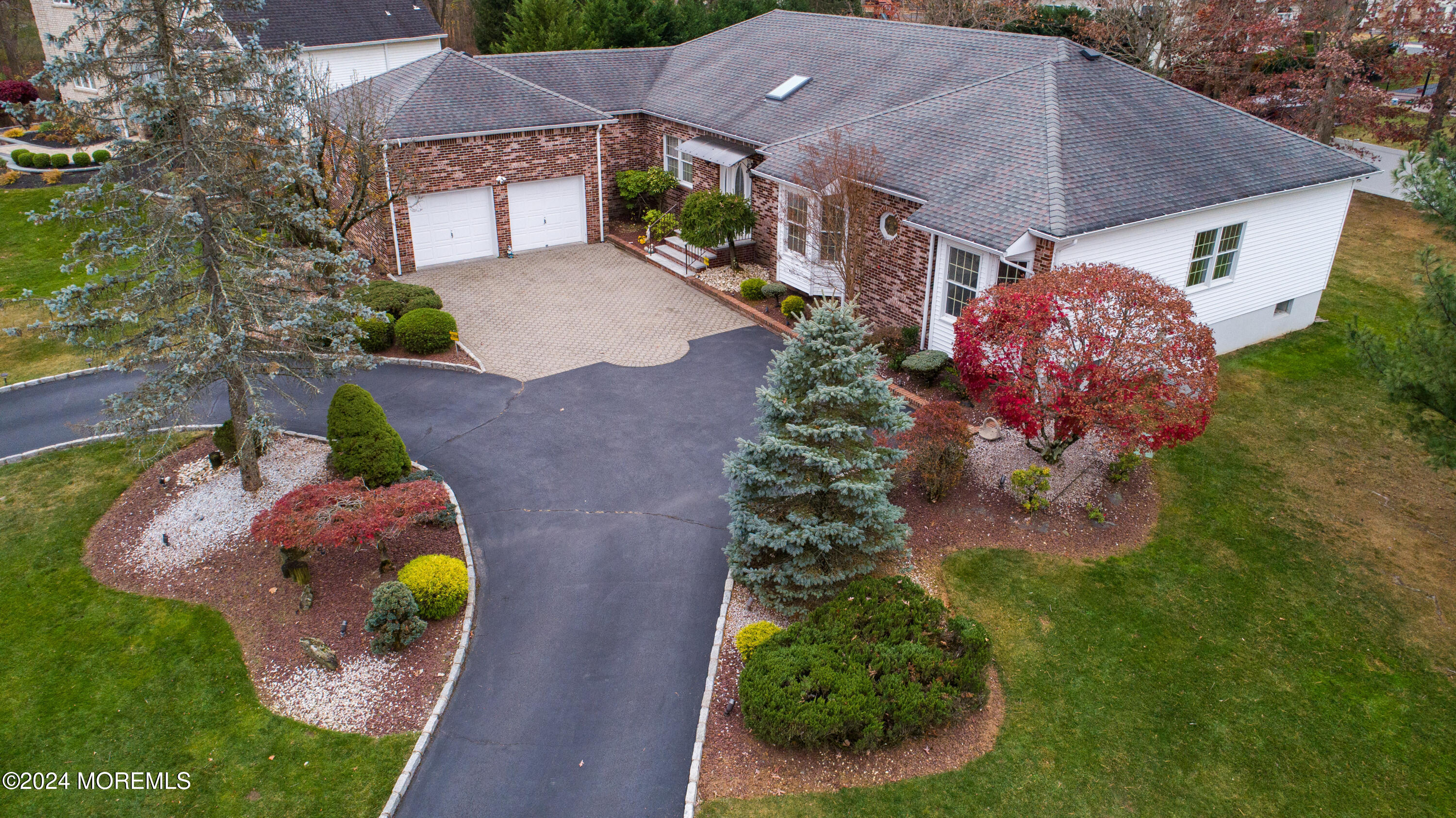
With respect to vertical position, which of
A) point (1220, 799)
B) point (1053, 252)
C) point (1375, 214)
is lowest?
point (1220, 799)

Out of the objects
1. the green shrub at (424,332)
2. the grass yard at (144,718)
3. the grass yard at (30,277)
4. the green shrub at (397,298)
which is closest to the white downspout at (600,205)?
the green shrub at (397,298)

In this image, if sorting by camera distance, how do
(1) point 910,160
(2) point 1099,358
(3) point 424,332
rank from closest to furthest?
1. (2) point 1099,358
2. (1) point 910,160
3. (3) point 424,332

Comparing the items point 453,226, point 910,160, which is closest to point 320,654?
point 910,160

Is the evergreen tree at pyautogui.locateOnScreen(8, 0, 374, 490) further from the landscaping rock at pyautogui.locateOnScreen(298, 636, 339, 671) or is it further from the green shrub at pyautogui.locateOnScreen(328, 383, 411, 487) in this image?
the landscaping rock at pyautogui.locateOnScreen(298, 636, 339, 671)

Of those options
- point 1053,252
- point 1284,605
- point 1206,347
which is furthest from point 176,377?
point 1284,605

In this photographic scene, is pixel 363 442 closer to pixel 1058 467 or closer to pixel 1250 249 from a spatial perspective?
pixel 1058 467

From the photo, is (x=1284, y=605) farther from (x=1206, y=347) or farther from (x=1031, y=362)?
(x=1031, y=362)

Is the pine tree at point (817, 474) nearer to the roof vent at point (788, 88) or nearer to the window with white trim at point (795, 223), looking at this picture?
the window with white trim at point (795, 223)
